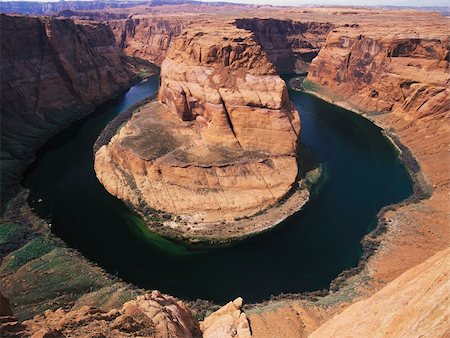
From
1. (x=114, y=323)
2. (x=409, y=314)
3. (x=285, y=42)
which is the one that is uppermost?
(x=285, y=42)

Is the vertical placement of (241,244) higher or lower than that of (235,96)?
lower

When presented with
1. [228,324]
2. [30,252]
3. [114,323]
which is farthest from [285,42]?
[114,323]

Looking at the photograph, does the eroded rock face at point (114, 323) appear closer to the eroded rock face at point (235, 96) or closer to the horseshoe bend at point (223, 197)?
the horseshoe bend at point (223, 197)

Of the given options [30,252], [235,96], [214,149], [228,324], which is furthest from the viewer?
[214,149]

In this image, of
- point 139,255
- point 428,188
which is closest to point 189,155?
point 139,255

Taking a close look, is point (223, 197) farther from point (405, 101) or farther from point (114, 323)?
point (405, 101)

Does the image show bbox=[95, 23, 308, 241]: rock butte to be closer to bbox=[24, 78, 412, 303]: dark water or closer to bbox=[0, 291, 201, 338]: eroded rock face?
bbox=[24, 78, 412, 303]: dark water
